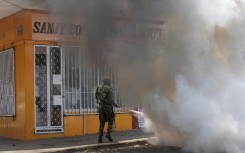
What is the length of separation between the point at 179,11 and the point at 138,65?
1.54 m

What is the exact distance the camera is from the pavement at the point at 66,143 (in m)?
10.6

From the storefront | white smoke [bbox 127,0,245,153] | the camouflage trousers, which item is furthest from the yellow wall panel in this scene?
white smoke [bbox 127,0,245,153]

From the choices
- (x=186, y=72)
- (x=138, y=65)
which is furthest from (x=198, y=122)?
(x=138, y=65)

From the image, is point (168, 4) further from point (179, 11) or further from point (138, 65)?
point (138, 65)

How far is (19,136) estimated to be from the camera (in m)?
12.8

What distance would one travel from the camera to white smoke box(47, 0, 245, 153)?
977cm

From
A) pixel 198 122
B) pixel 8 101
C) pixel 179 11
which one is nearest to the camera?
pixel 198 122

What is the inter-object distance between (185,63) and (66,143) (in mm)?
3698

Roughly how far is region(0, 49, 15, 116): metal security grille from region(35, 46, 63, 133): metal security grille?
95cm

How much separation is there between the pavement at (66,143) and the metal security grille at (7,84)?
3.22 feet

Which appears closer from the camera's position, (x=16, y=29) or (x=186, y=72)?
(x=186, y=72)

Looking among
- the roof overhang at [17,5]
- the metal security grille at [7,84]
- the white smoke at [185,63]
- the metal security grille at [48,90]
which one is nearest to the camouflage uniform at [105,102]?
the white smoke at [185,63]

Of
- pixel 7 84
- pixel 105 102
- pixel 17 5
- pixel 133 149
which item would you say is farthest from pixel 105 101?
pixel 7 84

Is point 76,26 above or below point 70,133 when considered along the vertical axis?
above
